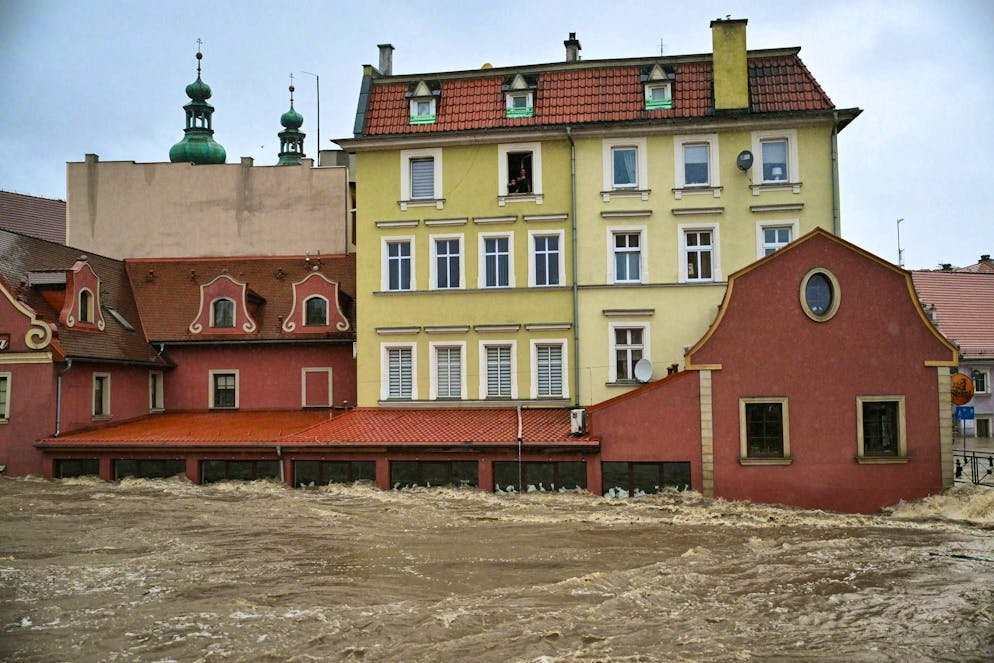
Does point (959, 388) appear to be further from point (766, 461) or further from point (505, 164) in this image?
point (505, 164)

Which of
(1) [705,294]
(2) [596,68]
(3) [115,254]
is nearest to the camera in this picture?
(1) [705,294]

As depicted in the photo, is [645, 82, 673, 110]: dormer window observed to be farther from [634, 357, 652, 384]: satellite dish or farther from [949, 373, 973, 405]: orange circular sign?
[949, 373, 973, 405]: orange circular sign

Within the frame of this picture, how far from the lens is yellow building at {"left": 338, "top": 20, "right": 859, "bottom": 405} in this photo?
28516mm

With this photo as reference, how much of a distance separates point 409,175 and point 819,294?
13611 millimetres

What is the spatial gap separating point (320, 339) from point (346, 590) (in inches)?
634

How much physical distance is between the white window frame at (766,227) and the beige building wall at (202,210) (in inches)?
733

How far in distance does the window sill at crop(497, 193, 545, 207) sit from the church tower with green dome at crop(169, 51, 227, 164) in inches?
1178

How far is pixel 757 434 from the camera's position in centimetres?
2475

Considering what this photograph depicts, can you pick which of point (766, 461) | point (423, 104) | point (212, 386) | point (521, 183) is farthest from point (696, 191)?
point (212, 386)

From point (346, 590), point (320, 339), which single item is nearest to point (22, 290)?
point (320, 339)

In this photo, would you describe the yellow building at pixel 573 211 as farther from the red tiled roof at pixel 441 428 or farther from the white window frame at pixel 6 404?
the white window frame at pixel 6 404

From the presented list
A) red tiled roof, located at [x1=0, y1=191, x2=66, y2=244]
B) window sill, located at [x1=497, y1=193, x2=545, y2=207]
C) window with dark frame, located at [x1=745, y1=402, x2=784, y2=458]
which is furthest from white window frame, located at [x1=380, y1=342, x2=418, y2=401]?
red tiled roof, located at [x1=0, y1=191, x2=66, y2=244]

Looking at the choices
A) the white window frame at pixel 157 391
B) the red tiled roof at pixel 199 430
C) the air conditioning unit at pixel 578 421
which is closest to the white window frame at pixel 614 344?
the air conditioning unit at pixel 578 421

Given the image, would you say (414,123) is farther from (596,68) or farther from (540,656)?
(540,656)
